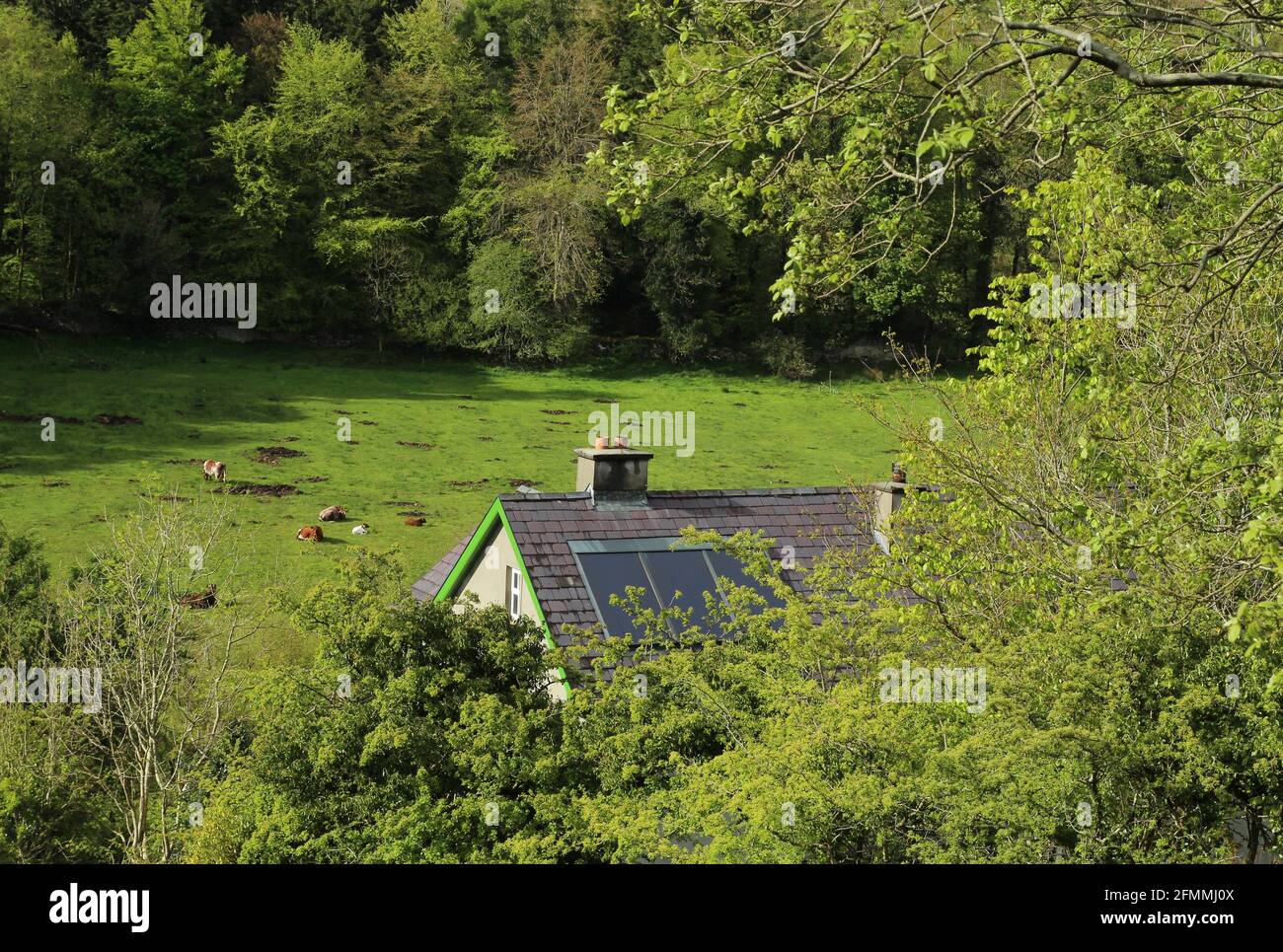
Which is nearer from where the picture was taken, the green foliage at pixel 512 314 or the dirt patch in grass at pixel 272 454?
the dirt patch in grass at pixel 272 454

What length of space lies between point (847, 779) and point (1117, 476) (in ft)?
16.3

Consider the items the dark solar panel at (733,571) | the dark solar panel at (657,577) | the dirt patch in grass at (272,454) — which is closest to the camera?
the dark solar panel at (657,577)

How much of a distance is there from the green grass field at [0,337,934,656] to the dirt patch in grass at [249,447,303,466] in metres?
0.36

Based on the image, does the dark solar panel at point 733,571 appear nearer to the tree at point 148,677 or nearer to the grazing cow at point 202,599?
the tree at point 148,677

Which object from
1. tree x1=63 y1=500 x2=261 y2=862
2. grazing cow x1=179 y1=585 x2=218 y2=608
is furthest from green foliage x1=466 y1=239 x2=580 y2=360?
tree x1=63 y1=500 x2=261 y2=862

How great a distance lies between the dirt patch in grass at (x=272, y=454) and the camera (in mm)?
43750

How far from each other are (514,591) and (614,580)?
1776 millimetres

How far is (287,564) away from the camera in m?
32.7

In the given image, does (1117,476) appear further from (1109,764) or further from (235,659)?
(235,659)

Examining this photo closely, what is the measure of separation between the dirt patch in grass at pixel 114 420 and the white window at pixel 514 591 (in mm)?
29900

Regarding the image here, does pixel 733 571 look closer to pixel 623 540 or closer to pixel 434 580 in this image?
pixel 623 540

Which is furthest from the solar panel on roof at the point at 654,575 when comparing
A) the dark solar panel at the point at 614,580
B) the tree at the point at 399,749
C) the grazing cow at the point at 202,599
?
the grazing cow at the point at 202,599

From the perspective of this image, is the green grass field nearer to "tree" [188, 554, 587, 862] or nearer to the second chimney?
the second chimney

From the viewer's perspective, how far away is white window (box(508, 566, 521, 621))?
20.3 metres
